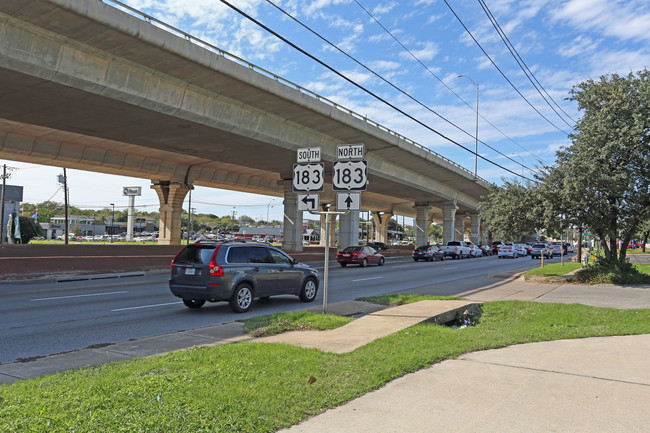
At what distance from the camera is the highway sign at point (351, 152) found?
971 centimetres

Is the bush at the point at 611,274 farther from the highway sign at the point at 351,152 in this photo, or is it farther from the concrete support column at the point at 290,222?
the concrete support column at the point at 290,222

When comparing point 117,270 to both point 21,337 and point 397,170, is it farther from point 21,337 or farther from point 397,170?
point 397,170

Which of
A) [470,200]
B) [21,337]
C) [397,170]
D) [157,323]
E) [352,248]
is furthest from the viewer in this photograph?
[470,200]

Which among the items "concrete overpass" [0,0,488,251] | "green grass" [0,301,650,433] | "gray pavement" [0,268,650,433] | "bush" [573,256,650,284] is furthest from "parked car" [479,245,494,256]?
"green grass" [0,301,650,433]

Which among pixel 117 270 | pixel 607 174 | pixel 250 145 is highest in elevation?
pixel 250 145

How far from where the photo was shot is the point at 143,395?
14.7ft

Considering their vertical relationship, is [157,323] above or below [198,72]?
below

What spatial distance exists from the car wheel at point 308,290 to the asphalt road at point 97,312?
245mm

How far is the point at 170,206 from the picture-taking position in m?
47.7

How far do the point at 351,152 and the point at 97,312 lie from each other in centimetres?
715

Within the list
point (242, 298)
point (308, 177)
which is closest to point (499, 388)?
point (308, 177)

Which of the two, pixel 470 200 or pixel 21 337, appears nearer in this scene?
pixel 21 337

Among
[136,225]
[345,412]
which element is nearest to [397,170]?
[345,412]

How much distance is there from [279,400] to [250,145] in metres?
24.1
